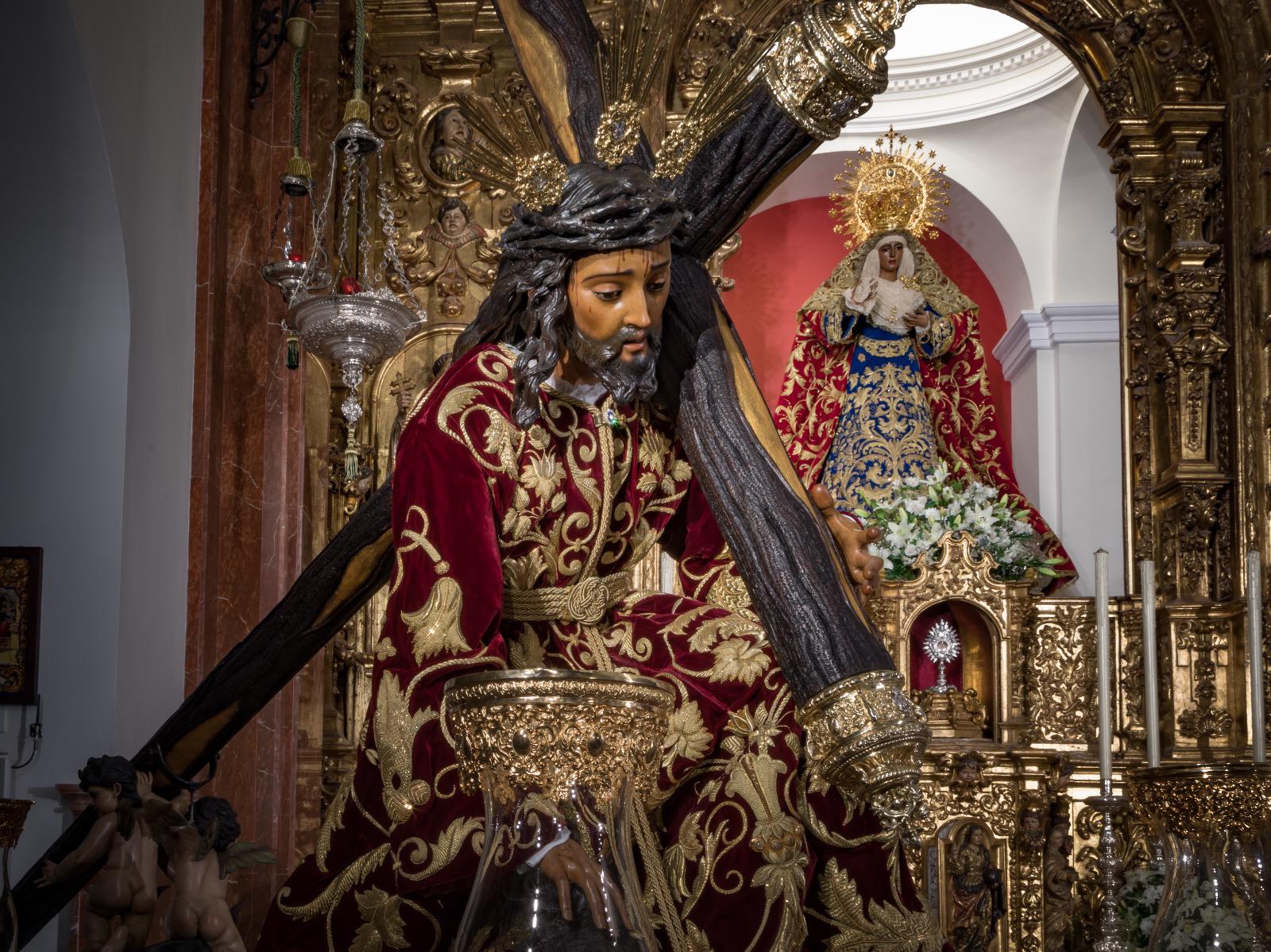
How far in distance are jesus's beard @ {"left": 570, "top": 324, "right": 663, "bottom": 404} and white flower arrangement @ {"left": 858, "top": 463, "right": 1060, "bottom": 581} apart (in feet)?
10.8

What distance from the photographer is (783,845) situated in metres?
2.26

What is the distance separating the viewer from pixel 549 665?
255 cm

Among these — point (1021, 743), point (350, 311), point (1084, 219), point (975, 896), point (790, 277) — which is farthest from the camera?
point (790, 277)

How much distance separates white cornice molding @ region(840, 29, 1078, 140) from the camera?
7.29 m

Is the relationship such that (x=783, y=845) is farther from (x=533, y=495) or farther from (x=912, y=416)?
(x=912, y=416)

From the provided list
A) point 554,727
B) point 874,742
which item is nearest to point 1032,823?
point 874,742

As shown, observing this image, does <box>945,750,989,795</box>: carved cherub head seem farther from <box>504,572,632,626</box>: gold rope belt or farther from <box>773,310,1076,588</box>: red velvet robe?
<box>504,572,632,626</box>: gold rope belt

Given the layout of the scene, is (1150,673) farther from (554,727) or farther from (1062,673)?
(1062,673)

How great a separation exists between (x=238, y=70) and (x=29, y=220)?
110 centimetres

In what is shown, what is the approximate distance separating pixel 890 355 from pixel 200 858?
4.52 meters

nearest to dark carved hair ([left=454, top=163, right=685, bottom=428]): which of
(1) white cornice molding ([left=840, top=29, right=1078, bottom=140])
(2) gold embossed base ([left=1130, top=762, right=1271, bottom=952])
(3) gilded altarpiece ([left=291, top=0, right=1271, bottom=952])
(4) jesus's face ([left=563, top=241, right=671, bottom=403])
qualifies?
(4) jesus's face ([left=563, top=241, right=671, bottom=403])

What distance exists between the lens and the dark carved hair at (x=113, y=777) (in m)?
2.87

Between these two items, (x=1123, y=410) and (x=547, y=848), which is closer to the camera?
(x=547, y=848)

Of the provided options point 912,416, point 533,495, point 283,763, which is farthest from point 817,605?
point 912,416
